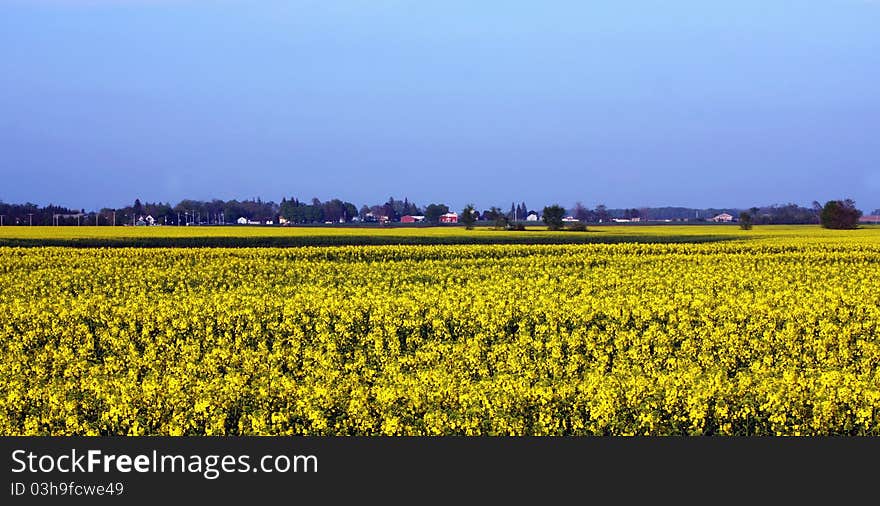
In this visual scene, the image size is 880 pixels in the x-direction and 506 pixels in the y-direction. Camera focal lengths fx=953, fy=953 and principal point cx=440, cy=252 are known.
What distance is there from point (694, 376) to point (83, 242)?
51.1 meters

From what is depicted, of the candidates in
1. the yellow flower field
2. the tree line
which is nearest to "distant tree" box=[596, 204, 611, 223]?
the tree line

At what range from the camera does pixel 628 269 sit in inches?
1387

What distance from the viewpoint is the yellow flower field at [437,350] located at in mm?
10945

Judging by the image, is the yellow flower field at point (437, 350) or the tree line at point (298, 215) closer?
the yellow flower field at point (437, 350)

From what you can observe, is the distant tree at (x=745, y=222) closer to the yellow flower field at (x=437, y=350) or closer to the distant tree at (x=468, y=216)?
the distant tree at (x=468, y=216)

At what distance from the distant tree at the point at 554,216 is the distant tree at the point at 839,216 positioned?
29.3 meters

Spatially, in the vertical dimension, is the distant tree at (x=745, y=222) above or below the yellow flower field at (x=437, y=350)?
above

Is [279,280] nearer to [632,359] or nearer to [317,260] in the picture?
[317,260]

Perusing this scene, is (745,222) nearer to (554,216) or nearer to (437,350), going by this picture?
(554,216)

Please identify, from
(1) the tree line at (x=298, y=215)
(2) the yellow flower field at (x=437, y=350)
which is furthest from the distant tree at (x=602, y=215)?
(2) the yellow flower field at (x=437, y=350)

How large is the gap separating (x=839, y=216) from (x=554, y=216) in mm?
31283

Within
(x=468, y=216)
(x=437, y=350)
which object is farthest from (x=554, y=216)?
(x=437, y=350)

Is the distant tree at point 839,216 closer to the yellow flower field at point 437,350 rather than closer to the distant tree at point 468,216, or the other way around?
the distant tree at point 468,216

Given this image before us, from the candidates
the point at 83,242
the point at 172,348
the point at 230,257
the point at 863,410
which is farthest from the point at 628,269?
the point at 83,242
